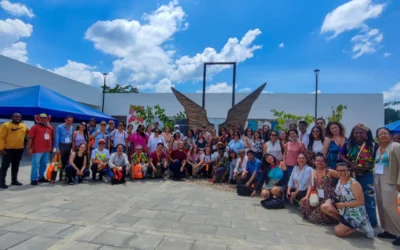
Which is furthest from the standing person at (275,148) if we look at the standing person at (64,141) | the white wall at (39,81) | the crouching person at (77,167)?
the white wall at (39,81)

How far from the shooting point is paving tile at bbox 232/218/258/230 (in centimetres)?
329

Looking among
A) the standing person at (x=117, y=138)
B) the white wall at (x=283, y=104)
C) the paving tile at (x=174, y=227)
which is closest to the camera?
the paving tile at (x=174, y=227)

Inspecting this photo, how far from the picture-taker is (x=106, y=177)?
6203mm

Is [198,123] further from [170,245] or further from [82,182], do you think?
[170,245]

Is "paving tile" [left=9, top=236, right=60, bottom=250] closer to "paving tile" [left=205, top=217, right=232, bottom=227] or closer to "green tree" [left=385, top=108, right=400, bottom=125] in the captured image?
"paving tile" [left=205, top=217, right=232, bottom=227]

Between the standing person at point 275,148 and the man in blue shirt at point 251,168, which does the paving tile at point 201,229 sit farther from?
the standing person at point 275,148

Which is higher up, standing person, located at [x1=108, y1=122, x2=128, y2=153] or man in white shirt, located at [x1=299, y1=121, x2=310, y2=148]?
man in white shirt, located at [x1=299, y1=121, x2=310, y2=148]

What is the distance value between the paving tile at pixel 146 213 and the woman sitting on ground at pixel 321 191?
221 cm

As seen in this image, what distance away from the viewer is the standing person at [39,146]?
519 centimetres

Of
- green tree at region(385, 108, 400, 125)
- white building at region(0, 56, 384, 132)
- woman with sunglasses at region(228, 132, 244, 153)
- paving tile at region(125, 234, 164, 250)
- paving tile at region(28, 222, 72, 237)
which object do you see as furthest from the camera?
green tree at region(385, 108, 400, 125)

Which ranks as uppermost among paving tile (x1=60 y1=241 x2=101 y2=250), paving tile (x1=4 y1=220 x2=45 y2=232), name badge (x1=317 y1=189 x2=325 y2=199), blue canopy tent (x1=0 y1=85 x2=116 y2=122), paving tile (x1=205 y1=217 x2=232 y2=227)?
blue canopy tent (x1=0 y1=85 x2=116 y2=122)

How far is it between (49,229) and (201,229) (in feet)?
5.83

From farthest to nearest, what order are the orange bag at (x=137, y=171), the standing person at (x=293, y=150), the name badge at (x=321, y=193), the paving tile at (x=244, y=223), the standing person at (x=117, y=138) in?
1. the standing person at (x=117, y=138)
2. the orange bag at (x=137, y=171)
3. the standing person at (x=293, y=150)
4. the name badge at (x=321, y=193)
5. the paving tile at (x=244, y=223)

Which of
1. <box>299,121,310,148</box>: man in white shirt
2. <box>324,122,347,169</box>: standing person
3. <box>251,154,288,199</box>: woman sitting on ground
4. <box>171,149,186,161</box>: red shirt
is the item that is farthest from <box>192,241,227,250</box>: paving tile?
<box>171,149,186,161</box>: red shirt
